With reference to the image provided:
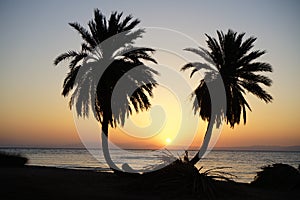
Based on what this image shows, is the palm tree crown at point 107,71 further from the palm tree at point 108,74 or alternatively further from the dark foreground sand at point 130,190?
the dark foreground sand at point 130,190

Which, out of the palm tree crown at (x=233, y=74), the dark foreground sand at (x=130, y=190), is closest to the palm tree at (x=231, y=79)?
the palm tree crown at (x=233, y=74)

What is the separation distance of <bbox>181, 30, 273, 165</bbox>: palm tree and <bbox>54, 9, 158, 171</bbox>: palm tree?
526 centimetres

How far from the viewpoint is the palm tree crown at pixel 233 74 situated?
2633 cm

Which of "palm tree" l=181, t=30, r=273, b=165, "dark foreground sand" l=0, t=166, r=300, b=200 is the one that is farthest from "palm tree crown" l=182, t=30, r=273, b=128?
"dark foreground sand" l=0, t=166, r=300, b=200

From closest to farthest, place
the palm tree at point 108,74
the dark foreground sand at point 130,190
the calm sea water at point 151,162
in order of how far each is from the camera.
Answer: the dark foreground sand at point 130,190 → the palm tree at point 108,74 → the calm sea water at point 151,162

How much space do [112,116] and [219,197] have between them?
11.5 meters

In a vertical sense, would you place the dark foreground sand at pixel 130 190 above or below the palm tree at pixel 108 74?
below

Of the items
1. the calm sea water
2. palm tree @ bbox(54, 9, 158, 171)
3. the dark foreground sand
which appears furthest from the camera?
the calm sea water

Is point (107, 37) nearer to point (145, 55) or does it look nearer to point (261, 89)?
point (145, 55)

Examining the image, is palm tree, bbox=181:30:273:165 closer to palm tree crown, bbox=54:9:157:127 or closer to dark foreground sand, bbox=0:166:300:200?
palm tree crown, bbox=54:9:157:127

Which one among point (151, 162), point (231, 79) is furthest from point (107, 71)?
point (151, 162)

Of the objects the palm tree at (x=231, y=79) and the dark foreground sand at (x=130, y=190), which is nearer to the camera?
the dark foreground sand at (x=130, y=190)

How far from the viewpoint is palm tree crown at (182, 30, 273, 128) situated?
2633cm

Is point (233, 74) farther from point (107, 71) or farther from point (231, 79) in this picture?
point (107, 71)
